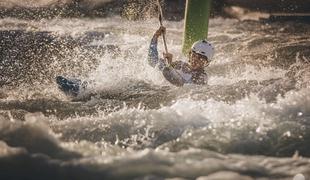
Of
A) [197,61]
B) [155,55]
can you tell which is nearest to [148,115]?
[197,61]

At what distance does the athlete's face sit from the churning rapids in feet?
1.26

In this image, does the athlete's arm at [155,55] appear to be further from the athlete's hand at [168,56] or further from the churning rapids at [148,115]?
the churning rapids at [148,115]

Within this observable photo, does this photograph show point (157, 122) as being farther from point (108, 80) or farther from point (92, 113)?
point (108, 80)

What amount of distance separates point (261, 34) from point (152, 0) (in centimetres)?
493

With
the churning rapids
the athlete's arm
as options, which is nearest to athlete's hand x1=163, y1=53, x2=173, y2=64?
the athlete's arm

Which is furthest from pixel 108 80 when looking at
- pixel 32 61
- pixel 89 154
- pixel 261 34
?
pixel 261 34

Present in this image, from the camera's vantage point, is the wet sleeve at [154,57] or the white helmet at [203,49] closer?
the white helmet at [203,49]

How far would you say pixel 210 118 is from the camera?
6.16 m

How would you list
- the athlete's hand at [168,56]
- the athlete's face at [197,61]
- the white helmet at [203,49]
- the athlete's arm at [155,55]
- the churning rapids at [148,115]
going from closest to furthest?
the churning rapids at [148,115] → the white helmet at [203,49] → the athlete's face at [197,61] → the athlete's hand at [168,56] → the athlete's arm at [155,55]

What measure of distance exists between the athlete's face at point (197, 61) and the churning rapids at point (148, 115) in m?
0.38

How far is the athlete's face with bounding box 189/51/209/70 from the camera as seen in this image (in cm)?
762

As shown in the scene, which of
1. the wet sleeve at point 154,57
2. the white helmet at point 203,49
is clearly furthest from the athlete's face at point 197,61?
the wet sleeve at point 154,57

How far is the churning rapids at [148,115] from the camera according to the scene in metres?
4.93

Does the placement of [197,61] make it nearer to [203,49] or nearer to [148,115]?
[203,49]
